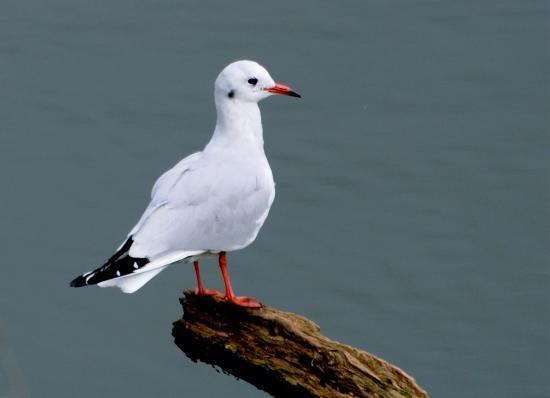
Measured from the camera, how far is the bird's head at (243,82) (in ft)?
27.7

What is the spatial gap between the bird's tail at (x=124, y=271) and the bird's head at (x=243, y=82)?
117 cm

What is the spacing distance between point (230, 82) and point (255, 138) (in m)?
0.42

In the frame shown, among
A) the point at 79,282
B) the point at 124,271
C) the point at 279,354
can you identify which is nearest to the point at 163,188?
the point at 124,271

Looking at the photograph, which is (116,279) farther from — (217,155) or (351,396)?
(351,396)

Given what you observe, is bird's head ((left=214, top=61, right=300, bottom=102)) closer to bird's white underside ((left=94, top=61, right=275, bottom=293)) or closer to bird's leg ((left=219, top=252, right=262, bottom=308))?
bird's white underside ((left=94, top=61, right=275, bottom=293))

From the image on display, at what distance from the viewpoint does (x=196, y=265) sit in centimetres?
866

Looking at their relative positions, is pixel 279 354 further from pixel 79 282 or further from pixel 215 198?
pixel 79 282

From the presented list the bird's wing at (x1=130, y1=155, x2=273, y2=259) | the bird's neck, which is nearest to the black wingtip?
the bird's wing at (x1=130, y1=155, x2=273, y2=259)

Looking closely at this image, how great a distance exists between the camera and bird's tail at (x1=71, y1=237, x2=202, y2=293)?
312 inches

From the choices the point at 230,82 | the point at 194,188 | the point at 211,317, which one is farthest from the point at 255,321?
the point at 230,82

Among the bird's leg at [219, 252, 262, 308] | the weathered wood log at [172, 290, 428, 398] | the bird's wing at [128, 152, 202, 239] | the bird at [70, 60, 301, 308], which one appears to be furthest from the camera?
the bird's leg at [219, 252, 262, 308]

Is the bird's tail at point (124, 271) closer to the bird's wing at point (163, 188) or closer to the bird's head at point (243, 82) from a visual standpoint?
the bird's wing at point (163, 188)

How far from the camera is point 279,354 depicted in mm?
8344

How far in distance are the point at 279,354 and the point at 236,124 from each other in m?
1.52
